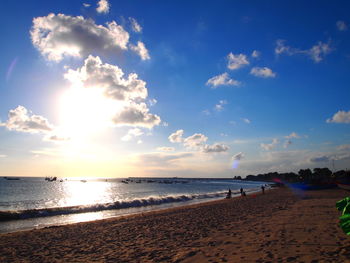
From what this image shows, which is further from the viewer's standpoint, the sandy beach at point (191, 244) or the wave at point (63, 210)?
the wave at point (63, 210)

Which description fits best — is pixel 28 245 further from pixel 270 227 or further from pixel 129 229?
pixel 270 227

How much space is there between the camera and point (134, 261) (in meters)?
8.37

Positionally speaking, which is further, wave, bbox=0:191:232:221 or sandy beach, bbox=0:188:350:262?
wave, bbox=0:191:232:221

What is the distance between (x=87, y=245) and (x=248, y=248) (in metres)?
7.12

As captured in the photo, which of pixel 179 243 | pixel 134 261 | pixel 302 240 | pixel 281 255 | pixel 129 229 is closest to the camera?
Result: pixel 281 255

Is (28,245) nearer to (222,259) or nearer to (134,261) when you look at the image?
(134,261)

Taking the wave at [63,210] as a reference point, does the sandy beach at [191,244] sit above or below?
above

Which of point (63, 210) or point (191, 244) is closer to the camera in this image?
point (191, 244)

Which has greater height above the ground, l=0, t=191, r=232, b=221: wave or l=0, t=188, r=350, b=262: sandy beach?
l=0, t=188, r=350, b=262: sandy beach

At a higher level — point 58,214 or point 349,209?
point 349,209

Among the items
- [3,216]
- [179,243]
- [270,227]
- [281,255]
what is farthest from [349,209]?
[3,216]

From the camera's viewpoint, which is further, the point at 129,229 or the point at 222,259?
the point at 129,229

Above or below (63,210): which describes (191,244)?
above

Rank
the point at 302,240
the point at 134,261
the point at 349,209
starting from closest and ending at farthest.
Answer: the point at 349,209 < the point at 134,261 < the point at 302,240
